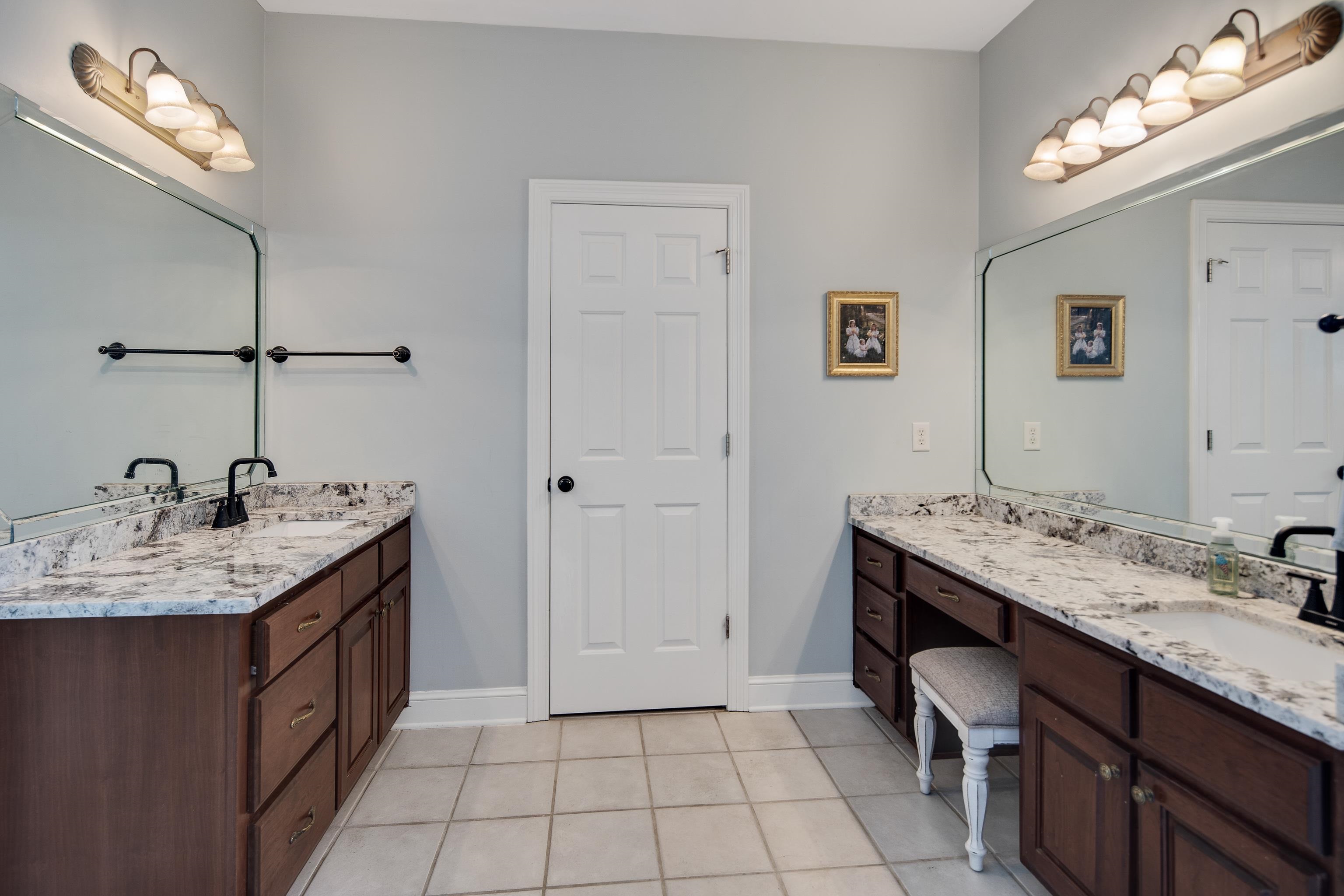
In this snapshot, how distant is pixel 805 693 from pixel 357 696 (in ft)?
5.52

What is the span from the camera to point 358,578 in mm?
1971

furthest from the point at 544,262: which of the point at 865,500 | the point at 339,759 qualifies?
the point at 339,759

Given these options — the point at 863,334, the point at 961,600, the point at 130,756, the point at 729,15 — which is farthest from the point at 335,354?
the point at 961,600

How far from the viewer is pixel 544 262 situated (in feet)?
8.29

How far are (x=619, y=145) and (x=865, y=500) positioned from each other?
5.68 feet

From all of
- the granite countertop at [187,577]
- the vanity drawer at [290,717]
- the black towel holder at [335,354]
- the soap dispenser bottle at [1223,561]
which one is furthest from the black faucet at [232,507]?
the soap dispenser bottle at [1223,561]

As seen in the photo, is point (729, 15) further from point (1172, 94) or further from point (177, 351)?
point (177, 351)

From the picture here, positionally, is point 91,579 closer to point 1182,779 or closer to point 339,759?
point 339,759

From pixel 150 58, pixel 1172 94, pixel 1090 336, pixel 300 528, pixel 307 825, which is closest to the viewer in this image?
pixel 307 825

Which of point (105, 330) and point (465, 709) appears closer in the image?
point (105, 330)

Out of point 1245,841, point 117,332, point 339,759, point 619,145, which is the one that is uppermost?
point 619,145

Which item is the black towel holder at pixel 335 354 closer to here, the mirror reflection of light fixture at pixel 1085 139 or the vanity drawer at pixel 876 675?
the vanity drawer at pixel 876 675

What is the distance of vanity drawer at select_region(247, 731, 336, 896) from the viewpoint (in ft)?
4.43

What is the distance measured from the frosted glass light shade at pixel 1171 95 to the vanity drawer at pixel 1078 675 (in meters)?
1.41
